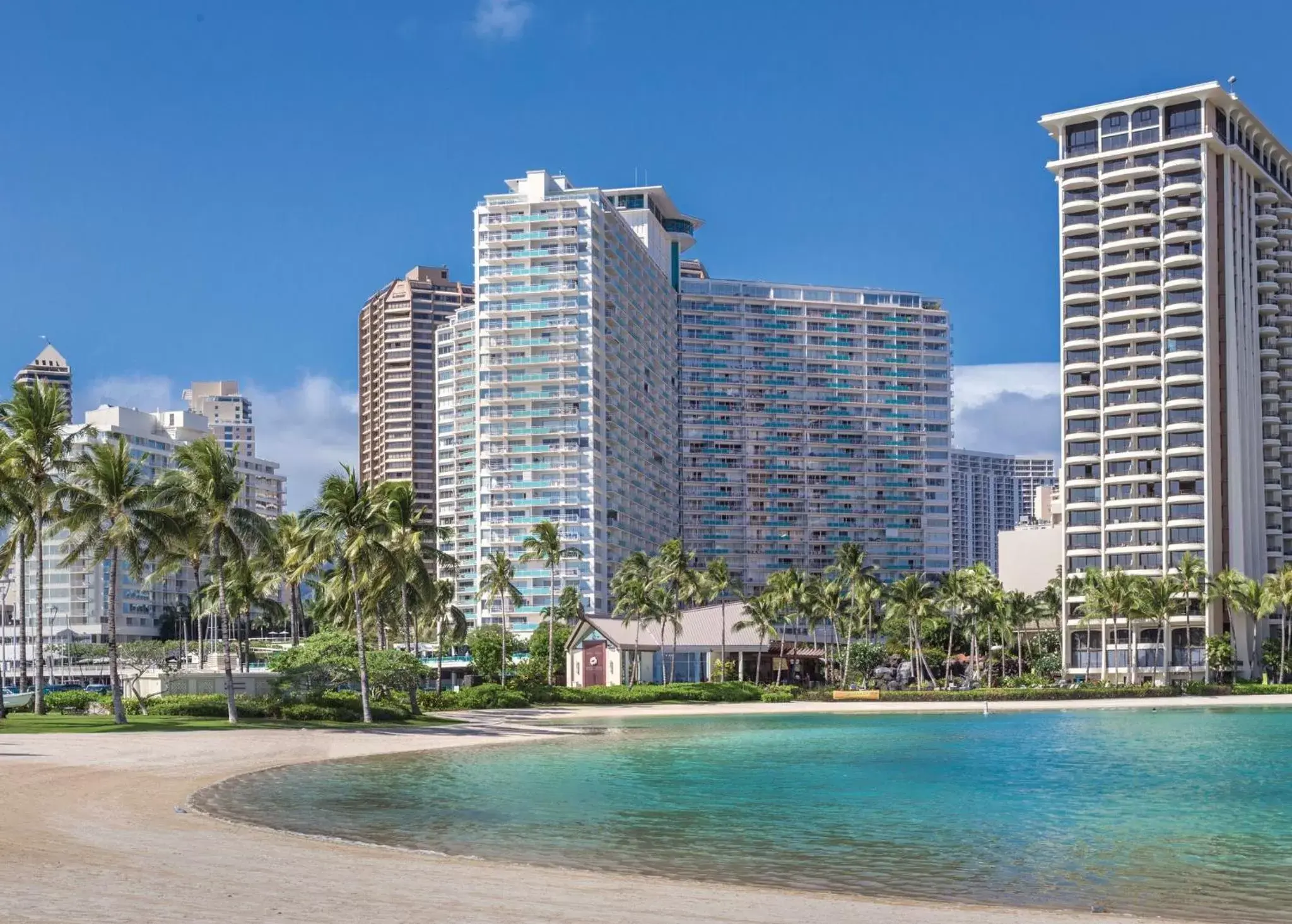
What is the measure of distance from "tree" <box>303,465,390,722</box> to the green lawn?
4.47 m

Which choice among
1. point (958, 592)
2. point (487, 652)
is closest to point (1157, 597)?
point (958, 592)

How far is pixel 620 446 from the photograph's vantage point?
19488 cm

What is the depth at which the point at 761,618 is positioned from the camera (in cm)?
12450

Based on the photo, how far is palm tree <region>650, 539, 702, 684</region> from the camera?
408 ft

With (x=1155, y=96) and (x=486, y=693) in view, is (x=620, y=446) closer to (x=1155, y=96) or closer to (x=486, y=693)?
(x=1155, y=96)

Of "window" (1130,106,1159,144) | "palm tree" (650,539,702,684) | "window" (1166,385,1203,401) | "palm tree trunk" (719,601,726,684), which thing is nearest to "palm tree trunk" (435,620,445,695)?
"palm tree" (650,539,702,684)

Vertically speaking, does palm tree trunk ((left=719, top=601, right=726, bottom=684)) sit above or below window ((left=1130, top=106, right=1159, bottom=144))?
below

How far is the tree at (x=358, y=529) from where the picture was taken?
6619 cm

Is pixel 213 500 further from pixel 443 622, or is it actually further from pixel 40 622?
pixel 443 622

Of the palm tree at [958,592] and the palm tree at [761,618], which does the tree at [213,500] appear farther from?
the palm tree at [958,592]

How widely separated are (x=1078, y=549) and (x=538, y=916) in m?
143

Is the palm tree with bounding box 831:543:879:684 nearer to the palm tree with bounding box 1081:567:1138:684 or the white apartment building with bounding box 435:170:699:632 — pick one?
the palm tree with bounding box 1081:567:1138:684

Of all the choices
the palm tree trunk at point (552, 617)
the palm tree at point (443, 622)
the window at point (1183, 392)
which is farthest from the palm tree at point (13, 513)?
the window at point (1183, 392)

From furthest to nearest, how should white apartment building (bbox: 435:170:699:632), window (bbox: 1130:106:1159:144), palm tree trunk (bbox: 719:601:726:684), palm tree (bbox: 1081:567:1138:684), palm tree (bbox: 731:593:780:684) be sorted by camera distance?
white apartment building (bbox: 435:170:699:632) → window (bbox: 1130:106:1159:144) → palm tree (bbox: 1081:567:1138:684) → palm tree (bbox: 731:593:780:684) → palm tree trunk (bbox: 719:601:726:684)
